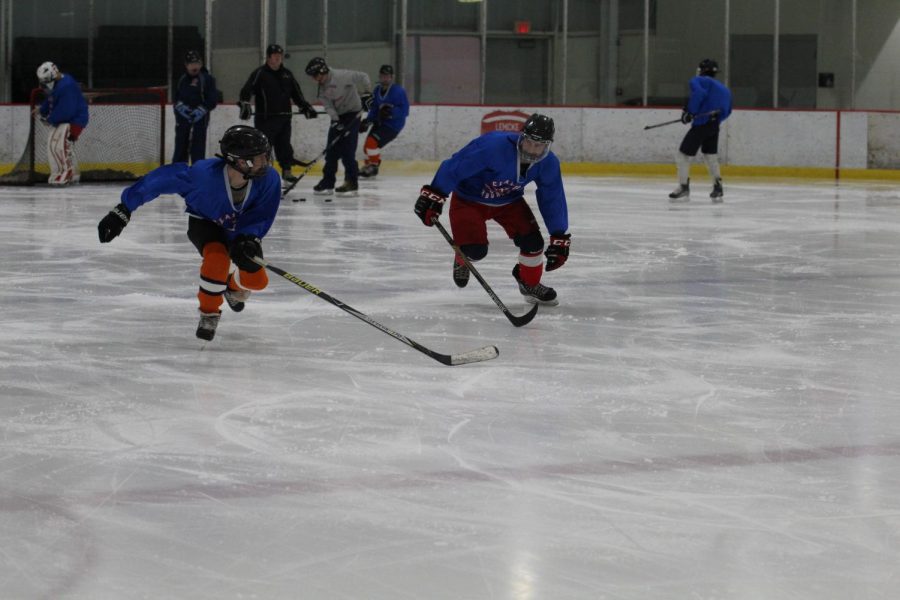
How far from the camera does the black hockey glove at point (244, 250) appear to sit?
4180mm

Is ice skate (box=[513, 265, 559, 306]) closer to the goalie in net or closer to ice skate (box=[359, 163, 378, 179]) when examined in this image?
the goalie in net

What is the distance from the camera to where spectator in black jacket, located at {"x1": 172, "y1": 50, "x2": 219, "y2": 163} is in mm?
12008

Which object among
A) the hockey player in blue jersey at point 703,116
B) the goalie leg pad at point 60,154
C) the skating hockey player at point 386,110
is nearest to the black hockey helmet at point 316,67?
the skating hockey player at point 386,110

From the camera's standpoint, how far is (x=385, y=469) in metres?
2.87

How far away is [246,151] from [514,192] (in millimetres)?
1597

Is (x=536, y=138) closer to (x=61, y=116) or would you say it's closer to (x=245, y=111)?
(x=245, y=111)

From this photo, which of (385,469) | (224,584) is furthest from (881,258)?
(224,584)

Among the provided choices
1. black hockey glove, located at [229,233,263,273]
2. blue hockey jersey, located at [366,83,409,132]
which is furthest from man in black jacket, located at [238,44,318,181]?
black hockey glove, located at [229,233,263,273]

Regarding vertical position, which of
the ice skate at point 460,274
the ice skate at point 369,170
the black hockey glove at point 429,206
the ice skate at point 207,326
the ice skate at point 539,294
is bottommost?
the ice skate at point 207,326

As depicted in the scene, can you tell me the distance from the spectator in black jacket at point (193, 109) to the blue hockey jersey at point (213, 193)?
7.83 metres

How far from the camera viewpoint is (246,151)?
405cm

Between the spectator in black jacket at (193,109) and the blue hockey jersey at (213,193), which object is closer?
the blue hockey jersey at (213,193)

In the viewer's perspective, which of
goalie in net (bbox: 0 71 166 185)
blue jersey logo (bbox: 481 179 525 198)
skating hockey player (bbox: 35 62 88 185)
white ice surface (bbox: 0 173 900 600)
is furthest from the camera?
goalie in net (bbox: 0 71 166 185)

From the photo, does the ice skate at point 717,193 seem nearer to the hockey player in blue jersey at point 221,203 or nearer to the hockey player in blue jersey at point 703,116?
the hockey player in blue jersey at point 703,116
